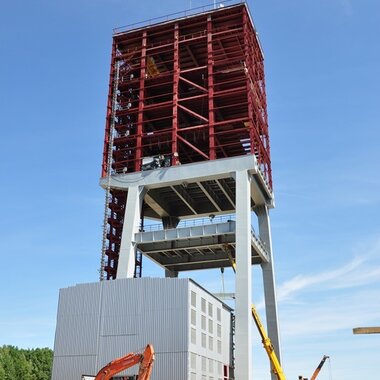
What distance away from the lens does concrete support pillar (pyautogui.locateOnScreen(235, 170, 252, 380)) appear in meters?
44.9

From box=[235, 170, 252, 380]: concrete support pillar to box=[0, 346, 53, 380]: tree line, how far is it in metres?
60.4

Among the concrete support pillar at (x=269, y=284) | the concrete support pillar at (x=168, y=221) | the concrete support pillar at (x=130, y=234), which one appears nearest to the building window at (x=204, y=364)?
the concrete support pillar at (x=130, y=234)

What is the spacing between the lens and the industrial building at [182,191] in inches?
1770

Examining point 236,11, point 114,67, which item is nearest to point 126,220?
point 114,67

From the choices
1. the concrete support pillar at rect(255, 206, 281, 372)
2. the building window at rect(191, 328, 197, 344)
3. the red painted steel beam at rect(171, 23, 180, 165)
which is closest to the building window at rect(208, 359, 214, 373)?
the building window at rect(191, 328, 197, 344)

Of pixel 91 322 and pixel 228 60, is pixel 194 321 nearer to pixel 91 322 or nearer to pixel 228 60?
pixel 91 322

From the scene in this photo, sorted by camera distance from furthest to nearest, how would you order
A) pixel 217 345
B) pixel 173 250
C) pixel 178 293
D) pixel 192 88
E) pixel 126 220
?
pixel 192 88, pixel 173 250, pixel 126 220, pixel 217 345, pixel 178 293

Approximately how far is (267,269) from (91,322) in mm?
22185

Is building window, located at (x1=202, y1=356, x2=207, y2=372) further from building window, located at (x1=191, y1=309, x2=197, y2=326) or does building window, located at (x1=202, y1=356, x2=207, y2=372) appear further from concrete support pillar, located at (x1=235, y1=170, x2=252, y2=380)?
building window, located at (x1=191, y1=309, x2=197, y2=326)

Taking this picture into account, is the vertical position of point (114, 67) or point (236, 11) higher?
point (236, 11)

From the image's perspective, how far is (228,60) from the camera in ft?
190

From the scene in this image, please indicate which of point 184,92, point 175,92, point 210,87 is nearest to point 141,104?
point 175,92

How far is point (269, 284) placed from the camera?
191 feet

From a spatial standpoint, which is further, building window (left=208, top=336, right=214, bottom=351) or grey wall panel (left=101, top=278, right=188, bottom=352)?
building window (left=208, top=336, right=214, bottom=351)
